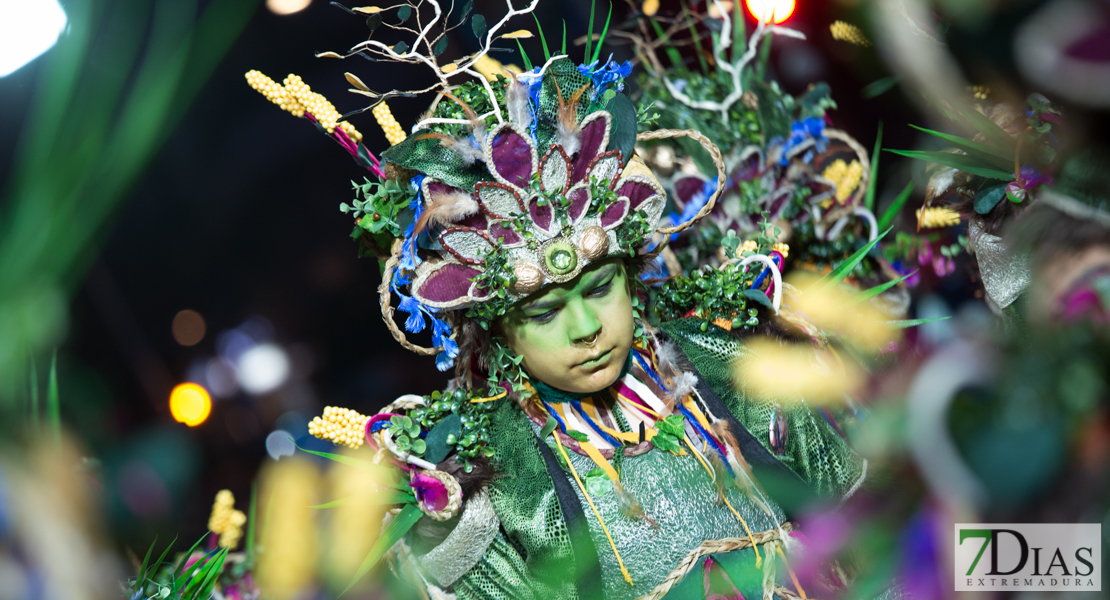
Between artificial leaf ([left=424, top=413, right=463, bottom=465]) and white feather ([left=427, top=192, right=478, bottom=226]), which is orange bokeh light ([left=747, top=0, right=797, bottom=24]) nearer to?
white feather ([left=427, top=192, right=478, bottom=226])

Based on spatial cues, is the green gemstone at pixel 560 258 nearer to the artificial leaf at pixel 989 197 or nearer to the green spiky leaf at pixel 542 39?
the green spiky leaf at pixel 542 39

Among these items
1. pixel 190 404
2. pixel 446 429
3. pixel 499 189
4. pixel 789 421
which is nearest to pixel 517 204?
pixel 499 189

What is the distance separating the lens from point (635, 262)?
4.10ft

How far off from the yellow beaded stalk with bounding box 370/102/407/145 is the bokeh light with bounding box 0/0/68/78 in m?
0.53

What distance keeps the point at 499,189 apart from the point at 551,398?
1.15ft

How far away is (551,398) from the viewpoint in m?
1.20

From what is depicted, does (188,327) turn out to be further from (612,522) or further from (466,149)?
(612,522)

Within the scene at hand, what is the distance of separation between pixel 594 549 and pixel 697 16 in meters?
1.10

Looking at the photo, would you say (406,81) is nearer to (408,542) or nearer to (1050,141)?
(408,542)

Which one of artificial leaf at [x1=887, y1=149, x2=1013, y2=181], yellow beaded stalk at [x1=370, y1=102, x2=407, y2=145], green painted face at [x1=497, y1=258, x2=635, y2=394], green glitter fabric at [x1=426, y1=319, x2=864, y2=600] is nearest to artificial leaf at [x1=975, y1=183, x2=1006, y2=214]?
artificial leaf at [x1=887, y1=149, x2=1013, y2=181]

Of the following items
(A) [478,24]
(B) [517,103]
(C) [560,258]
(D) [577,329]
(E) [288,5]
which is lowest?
(D) [577,329]

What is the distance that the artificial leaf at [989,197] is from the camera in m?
1.07

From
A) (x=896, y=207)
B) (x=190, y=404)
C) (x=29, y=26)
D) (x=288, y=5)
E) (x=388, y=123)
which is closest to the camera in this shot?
(x=29, y=26)

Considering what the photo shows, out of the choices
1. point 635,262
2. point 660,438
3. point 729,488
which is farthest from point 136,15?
point 729,488
